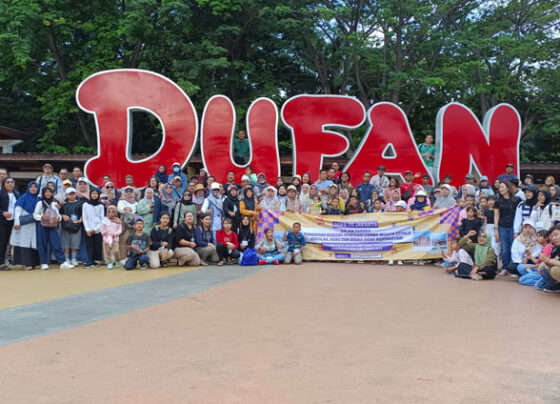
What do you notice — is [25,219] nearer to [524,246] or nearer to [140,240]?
[140,240]

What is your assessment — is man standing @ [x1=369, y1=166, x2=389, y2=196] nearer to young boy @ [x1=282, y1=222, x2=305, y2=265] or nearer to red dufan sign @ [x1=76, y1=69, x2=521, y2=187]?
red dufan sign @ [x1=76, y1=69, x2=521, y2=187]

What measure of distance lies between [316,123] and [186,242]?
5801 mm

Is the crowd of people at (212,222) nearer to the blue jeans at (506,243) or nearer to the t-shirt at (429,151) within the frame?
the blue jeans at (506,243)

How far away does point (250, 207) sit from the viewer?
35.2 ft

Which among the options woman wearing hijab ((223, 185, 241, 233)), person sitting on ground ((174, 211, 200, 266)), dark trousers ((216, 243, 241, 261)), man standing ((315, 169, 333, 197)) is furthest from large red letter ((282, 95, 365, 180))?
person sitting on ground ((174, 211, 200, 266))

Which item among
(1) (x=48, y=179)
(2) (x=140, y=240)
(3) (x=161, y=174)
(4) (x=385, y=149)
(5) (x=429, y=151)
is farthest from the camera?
(5) (x=429, y=151)

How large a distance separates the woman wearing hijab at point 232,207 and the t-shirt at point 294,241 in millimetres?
1173

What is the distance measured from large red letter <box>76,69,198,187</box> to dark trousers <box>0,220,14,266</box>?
3587mm

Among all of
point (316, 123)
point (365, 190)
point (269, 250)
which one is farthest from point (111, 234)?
point (316, 123)

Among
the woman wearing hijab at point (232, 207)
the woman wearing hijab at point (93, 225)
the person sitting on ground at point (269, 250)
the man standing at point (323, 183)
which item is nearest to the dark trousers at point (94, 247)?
the woman wearing hijab at point (93, 225)

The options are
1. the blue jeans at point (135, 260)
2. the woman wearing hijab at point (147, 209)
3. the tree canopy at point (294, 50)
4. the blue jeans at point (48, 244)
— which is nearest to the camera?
the blue jeans at point (135, 260)

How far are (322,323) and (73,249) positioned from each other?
666cm

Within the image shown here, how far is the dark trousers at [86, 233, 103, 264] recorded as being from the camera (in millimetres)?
9758

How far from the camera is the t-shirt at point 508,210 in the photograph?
8758 millimetres
